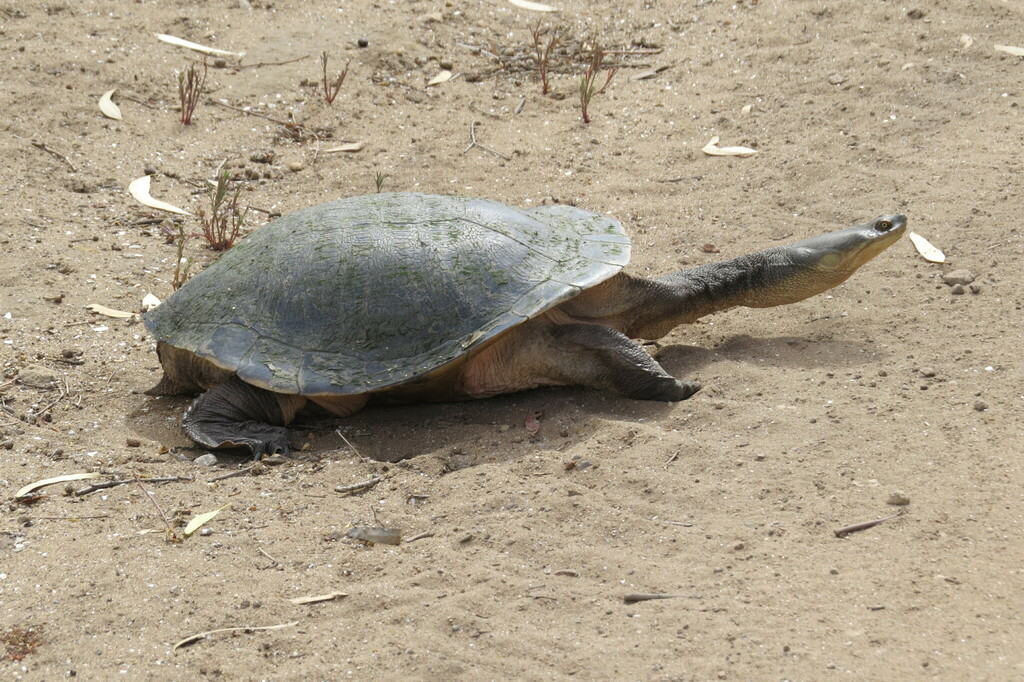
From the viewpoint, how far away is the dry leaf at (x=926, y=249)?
573 centimetres

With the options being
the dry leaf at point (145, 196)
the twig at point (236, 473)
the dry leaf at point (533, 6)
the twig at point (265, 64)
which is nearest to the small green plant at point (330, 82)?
the twig at point (265, 64)

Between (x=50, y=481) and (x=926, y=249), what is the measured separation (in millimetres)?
4662

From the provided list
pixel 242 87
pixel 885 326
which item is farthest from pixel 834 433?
pixel 242 87

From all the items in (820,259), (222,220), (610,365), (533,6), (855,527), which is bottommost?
(222,220)

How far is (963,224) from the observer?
5977mm

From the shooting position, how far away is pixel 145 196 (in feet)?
23.4

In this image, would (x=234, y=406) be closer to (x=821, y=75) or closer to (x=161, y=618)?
(x=161, y=618)

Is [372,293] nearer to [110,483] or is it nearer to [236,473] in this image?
[236,473]

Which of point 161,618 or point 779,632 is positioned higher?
point 779,632

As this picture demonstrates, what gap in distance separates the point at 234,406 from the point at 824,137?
4615mm

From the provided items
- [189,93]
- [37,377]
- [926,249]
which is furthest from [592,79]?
[37,377]

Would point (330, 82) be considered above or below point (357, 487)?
above

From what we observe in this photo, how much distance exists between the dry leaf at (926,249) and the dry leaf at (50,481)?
14.5 feet

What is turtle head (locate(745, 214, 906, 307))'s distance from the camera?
527 cm
